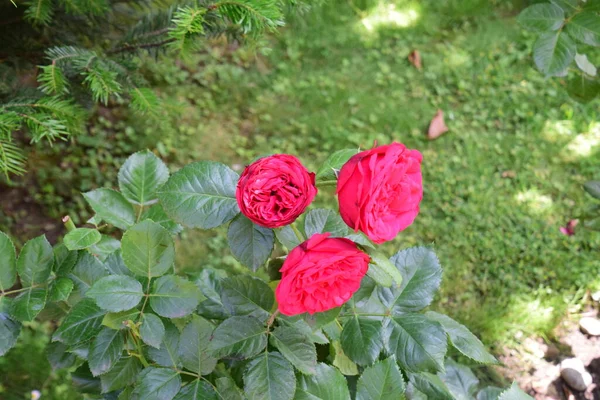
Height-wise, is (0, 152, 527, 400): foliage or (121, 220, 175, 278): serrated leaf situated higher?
(121, 220, 175, 278): serrated leaf

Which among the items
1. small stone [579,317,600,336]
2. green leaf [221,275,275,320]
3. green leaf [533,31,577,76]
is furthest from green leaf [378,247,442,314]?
small stone [579,317,600,336]

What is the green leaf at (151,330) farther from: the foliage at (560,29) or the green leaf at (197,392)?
the foliage at (560,29)

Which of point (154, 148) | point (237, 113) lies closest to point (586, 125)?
point (237, 113)

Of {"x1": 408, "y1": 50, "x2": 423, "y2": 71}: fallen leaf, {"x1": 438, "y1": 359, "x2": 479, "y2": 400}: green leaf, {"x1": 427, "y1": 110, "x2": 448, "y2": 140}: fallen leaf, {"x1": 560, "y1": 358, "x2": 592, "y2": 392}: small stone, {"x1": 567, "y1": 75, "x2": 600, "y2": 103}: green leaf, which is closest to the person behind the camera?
{"x1": 438, "y1": 359, "x2": 479, "y2": 400}: green leaf

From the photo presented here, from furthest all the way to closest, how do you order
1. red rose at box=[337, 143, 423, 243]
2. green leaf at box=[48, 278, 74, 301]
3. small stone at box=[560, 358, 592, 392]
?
small stone at box=[560, 358, 592, 392] → green leaf at box=[48, 278, 74, 301] → red rose at box=[337, 143, 423, 243]

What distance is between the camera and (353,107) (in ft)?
9.98

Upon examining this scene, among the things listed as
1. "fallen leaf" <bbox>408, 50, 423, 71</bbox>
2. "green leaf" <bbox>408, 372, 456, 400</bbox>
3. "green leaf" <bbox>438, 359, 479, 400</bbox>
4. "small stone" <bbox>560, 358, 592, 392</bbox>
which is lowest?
"small stone" <bbox>560, 358, 592, 392</bbox>

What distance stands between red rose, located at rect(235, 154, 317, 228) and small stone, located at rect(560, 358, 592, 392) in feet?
5.83

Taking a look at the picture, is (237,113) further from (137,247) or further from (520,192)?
(137,247)

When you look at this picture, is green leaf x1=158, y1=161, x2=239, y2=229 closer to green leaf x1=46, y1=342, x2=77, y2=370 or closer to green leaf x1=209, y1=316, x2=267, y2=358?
green leaf x1=209, y1=316, x2=267, y2=358

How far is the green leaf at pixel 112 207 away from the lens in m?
1.15

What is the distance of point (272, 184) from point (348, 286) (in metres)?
0.19

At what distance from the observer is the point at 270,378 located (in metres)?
0.95

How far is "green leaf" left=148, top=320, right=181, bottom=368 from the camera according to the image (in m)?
1.05
